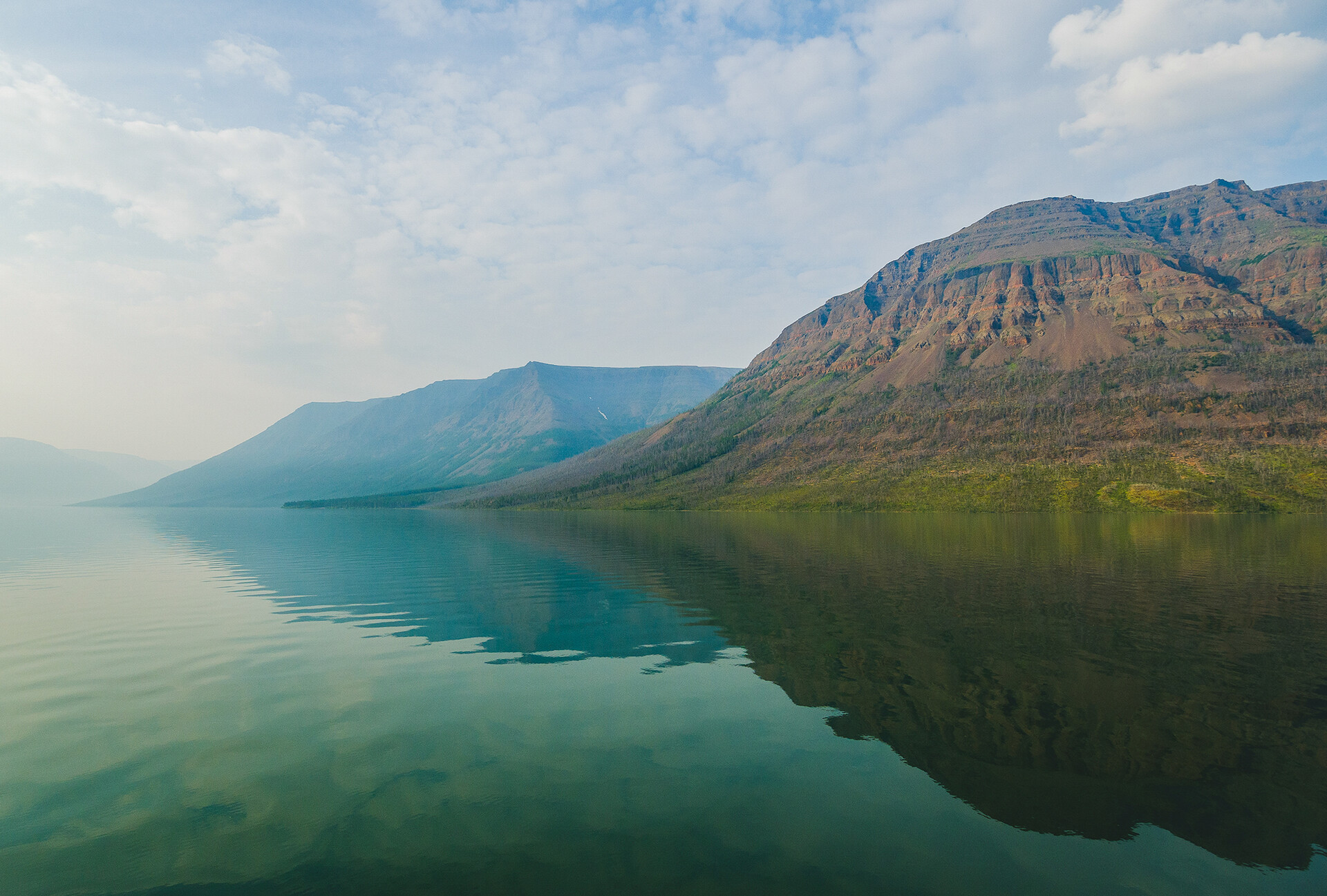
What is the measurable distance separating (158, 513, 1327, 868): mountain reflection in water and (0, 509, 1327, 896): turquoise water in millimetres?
180

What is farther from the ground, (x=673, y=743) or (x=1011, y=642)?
(x=673, y=743)

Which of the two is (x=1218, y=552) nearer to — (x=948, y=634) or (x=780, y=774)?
(x=948, y=634)

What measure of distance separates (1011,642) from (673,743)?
73.3 feet

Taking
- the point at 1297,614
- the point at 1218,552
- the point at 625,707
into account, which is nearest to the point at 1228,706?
the point at 625,707

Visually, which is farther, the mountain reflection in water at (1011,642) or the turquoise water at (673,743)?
the mountain reflection in water at (1011,642)

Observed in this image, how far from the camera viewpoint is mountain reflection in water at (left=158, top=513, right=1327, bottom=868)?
54.7ft

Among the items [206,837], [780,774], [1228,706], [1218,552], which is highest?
[206,837]

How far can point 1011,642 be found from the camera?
3228 cm

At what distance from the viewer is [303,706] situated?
2402 centimetres

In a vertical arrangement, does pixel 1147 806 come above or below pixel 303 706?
below

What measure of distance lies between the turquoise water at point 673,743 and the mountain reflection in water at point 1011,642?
0.59ft

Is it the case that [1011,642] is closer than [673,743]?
No

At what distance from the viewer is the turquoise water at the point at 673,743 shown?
523 inches

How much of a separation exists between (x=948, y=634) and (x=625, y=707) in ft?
68.2
